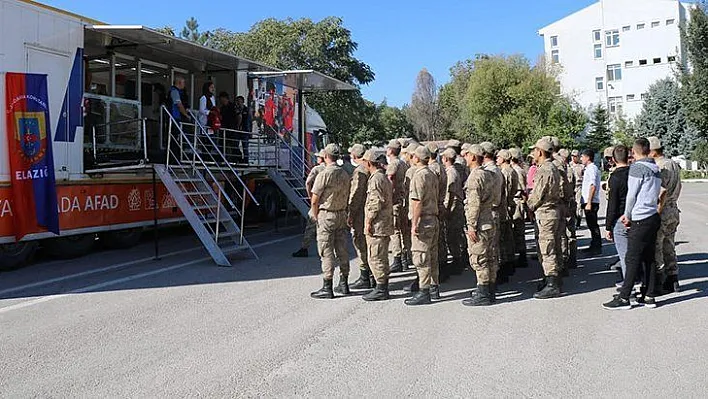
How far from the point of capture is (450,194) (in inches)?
304

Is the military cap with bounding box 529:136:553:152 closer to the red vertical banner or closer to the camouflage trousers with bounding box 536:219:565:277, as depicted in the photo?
the camouflage trousers with bounding box 536:219:565:277

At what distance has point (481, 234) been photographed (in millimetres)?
6332

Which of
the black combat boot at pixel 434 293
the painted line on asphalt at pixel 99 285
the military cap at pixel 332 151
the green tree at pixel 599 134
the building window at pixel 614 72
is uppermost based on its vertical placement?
the building window at pixel 614 72

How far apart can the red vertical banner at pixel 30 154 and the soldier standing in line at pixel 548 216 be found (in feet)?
22.0

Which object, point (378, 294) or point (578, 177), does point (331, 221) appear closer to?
point (378, 294)

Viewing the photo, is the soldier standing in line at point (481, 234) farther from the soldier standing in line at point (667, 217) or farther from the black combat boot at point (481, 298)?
the soldier standing in line at point (667, 217)

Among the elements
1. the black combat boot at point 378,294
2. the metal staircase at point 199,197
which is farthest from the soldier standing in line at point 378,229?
the metal staircase at point 199,197

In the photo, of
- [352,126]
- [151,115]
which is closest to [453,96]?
Answer: [352,126]

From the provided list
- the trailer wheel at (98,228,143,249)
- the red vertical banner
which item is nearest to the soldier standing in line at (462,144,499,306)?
the red vertical banner

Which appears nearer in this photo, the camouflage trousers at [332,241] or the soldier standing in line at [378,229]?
the soldier standing in line at [378,229]

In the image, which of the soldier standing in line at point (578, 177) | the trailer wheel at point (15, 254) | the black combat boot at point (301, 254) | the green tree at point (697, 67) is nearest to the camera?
the trailer wheel at point (15, 254)

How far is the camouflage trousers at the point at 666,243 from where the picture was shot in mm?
6363

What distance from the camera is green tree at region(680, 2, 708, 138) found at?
29375 millimetres

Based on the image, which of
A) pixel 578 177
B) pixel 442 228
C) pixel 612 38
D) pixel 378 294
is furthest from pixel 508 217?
pixel 612 38
